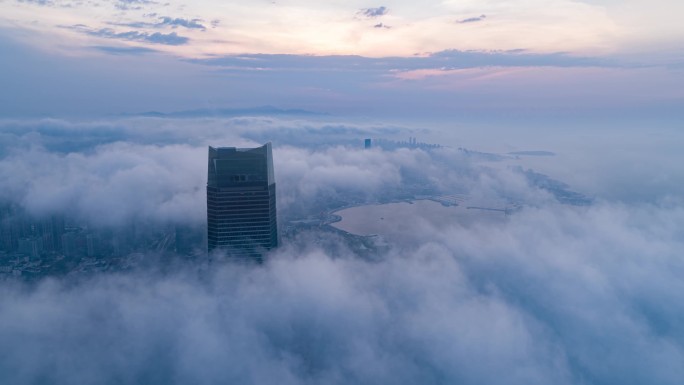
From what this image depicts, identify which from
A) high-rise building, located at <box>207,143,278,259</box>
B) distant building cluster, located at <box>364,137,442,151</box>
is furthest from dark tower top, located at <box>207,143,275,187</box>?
distant building cluster, located at <box>364,137,442,151</box>

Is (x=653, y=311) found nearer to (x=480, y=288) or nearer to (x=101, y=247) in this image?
(x=480, y=288)

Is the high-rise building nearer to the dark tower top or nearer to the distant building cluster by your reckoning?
the dark tower top

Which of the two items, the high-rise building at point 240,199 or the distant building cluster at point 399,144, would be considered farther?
the distant building cluster at point 399,144

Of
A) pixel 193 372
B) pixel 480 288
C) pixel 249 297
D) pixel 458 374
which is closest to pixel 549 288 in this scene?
pixel 480 288

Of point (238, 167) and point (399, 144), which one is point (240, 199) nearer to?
point (238, 167)

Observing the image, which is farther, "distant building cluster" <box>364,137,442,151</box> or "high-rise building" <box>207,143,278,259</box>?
"distant building cluster" <box>364,137,442,151</box>

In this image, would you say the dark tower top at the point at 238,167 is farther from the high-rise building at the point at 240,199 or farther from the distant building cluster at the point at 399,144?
the distant building cluster at the point at 399,144

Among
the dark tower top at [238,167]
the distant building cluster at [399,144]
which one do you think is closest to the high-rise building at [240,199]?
the dark tower top at [238,167]

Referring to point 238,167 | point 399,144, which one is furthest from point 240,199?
point 399,144

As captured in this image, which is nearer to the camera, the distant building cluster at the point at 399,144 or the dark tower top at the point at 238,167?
the dark tower top at the point at 238,167
